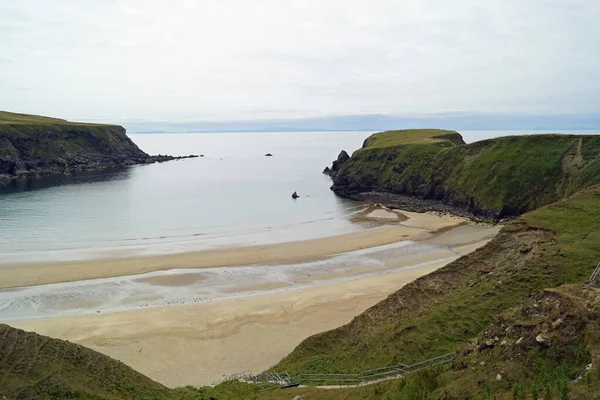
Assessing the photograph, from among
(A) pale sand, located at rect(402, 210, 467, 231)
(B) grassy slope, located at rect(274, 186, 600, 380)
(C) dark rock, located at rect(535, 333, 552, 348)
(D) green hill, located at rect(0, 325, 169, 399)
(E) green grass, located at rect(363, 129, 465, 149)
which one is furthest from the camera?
(E) green grass, located at rect(363, 129, 465, 149)

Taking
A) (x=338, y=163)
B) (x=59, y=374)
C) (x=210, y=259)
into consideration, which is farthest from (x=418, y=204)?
(x=59, y=374)

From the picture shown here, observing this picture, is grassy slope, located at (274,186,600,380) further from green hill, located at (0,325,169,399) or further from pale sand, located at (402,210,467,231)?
pale sand, located at (402,210,467,231)

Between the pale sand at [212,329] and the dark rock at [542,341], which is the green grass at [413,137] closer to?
the pale sand at [212,329]

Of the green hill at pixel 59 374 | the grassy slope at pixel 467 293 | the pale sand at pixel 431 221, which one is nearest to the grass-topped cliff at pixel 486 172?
the pale sand at pixel 431 221

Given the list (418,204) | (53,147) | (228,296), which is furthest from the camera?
(53,147)

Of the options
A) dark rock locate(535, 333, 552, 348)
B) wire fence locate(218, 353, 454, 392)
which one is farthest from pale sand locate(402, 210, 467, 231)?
dark rock locate(535, 333, 552, 348)

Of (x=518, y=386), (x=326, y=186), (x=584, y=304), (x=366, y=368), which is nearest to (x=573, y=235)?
(x=584, y=304)

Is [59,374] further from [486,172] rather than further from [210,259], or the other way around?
[486,172]
